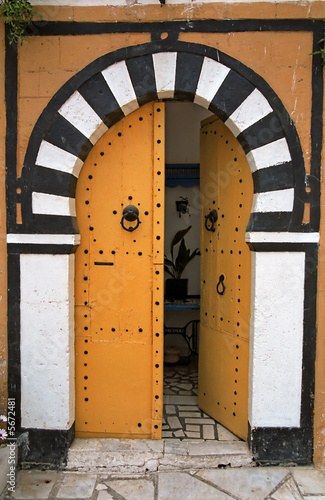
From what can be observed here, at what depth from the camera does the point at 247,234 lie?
298cm

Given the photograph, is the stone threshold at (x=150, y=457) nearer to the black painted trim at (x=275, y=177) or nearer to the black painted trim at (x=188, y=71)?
the black painted trim at (x=275, y=177)

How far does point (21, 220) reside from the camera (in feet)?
9.87

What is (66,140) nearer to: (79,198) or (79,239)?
(79,198)

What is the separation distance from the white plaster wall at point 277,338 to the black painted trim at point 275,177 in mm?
469

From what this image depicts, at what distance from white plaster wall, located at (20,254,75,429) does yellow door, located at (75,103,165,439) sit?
0.17 metres

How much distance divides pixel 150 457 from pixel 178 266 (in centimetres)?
257

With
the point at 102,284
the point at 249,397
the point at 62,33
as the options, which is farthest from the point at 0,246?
the point at 249,397

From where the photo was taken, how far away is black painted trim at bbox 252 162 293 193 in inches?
115

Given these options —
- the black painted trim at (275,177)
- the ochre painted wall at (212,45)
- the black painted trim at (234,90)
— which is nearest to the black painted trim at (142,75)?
the ochre painted wall at (212,45)

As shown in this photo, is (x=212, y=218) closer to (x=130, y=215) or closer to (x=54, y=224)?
(x=130, y=215)

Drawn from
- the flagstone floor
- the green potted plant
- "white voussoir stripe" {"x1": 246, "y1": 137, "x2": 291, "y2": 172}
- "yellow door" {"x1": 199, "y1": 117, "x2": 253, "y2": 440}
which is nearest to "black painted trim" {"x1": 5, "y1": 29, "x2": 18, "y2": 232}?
"yellow door" {"x1": 199, "y1": 117, "x2": 253, "y2": 440}

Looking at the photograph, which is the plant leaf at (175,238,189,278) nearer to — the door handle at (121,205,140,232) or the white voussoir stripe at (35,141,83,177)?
the door handle at (121,205,140,232)

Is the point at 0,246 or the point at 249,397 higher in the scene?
the point at 0,246

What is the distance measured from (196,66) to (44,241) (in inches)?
64.6
